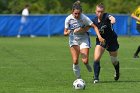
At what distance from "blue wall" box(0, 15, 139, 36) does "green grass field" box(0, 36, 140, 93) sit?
12287 mm

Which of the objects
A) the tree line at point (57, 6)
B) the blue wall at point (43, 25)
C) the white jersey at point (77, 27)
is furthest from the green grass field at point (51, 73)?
the tree line at point (57, 6)

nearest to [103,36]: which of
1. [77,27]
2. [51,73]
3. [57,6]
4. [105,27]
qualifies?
[105,27]

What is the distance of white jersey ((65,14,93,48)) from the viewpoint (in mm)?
14188

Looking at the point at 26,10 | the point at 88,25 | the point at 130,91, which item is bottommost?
the point at 130,91

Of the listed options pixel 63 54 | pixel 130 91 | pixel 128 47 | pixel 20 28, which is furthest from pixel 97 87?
pixel 20 28

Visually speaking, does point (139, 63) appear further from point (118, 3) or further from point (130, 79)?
point (118, 3)

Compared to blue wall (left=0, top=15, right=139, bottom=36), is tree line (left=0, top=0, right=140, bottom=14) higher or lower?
higher

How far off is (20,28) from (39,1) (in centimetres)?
1710

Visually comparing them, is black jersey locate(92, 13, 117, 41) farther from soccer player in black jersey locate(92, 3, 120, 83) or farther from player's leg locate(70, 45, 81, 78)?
player's leg locate(70, 45, 81, 78)

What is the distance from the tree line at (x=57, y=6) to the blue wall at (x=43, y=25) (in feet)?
34.2

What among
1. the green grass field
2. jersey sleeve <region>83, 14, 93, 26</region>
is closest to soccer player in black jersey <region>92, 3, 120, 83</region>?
jersey sleeve <region>83, 14, 93, 26</region>

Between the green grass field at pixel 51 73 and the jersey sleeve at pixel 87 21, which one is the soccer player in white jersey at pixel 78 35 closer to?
the jersey sleeve at pixel 87 21

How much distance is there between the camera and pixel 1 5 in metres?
55.5

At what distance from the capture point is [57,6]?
5356 cm
